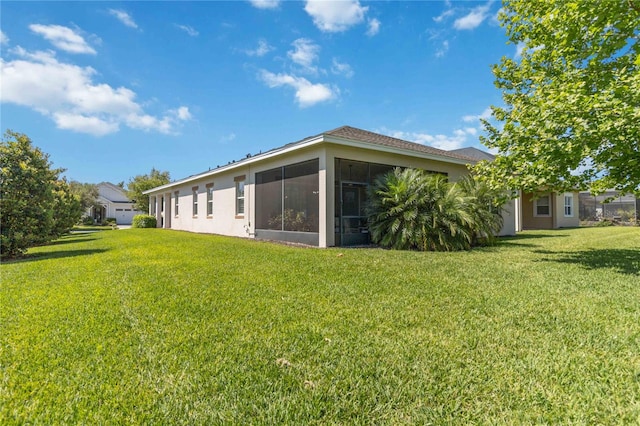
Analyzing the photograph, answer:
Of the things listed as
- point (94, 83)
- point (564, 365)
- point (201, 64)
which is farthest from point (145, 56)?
point (564, 365)

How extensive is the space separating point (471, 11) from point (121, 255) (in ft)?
40.6

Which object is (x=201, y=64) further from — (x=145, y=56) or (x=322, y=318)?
(x=322, y=318)

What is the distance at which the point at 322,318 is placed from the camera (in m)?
3.31

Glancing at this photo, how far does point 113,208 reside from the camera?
1719 inches

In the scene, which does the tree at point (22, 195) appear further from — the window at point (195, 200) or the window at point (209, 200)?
the window at point (195, 200)

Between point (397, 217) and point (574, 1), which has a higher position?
point (574, 1)

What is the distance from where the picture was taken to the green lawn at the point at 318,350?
6.10ft

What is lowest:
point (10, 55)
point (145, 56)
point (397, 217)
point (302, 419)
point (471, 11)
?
point (302, 419)

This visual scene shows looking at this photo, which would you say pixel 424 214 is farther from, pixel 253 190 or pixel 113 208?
pixel 113 208

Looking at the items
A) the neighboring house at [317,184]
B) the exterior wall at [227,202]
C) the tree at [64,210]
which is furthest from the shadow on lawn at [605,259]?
the tree at [64,210]

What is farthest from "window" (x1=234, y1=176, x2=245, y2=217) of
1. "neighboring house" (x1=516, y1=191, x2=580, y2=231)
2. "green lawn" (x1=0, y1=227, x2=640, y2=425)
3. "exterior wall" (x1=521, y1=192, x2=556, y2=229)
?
"exterior wall" (x1=521, y1=192, x2=556, y2=229)

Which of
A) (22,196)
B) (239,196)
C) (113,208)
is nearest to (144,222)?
(239,196)

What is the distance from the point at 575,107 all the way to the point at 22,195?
13.2 meters

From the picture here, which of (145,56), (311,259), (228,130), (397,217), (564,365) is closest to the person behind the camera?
(564,365)
